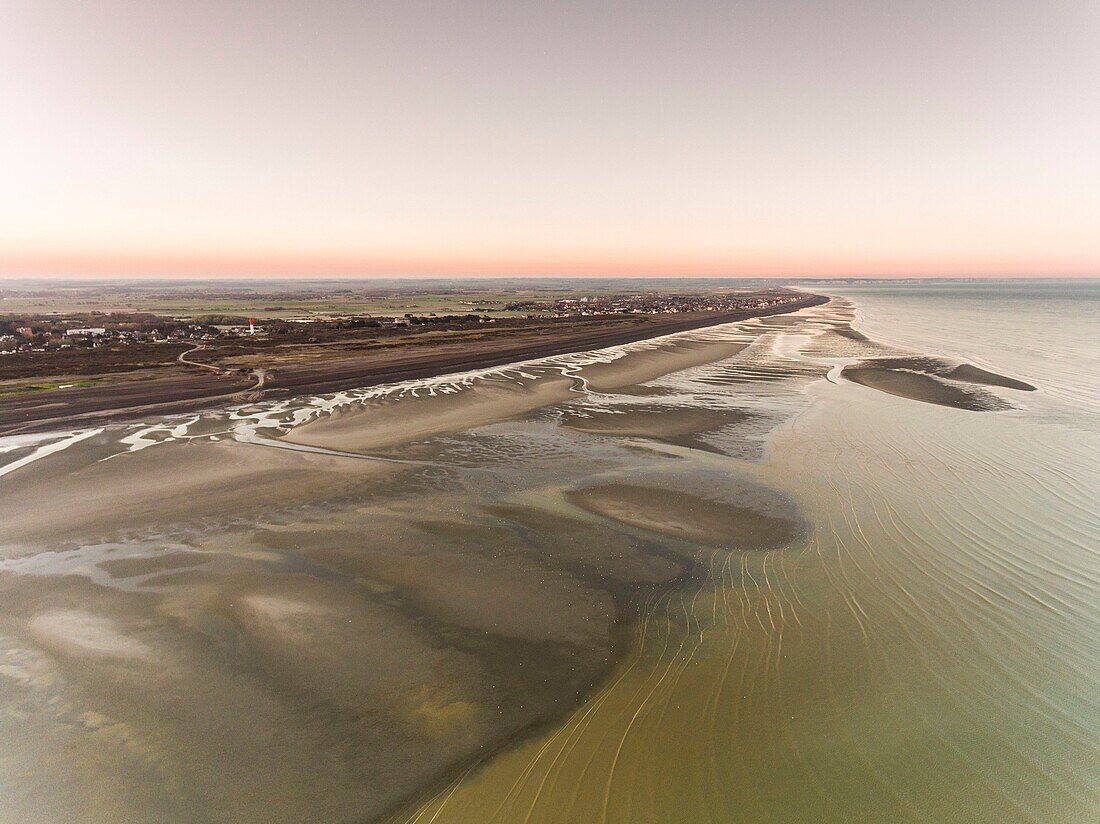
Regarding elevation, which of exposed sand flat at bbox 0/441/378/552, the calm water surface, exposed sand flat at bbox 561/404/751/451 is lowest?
the calm water surface

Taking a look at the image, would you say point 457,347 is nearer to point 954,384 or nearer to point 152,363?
point 152,363

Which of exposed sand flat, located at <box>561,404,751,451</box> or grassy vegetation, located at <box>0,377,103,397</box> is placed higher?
grassy vegetation, located at <box>0,377,103,397</box>

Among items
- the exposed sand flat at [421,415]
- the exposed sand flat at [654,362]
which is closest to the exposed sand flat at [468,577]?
the exposed sand flat at [421,415]

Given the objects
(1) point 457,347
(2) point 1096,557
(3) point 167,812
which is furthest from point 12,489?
(1) point 457,347

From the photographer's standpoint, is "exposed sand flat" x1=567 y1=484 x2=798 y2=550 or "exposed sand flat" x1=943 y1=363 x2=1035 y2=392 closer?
"exposed sand flat" x1=567 y1=484 x2=798 y2=550

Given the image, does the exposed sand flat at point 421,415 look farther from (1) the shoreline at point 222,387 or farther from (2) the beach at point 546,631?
(1) the shoreline at point 222,387

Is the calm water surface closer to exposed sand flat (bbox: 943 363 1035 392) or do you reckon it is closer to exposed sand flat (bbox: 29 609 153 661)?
exposed sand flat (bbox: 29 609 153 661)

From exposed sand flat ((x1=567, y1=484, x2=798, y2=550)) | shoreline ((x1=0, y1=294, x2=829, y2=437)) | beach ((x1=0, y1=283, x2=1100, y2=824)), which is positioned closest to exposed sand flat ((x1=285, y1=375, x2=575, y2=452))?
beach ((x1=0, y1=283, x2=1100, y2=824))
